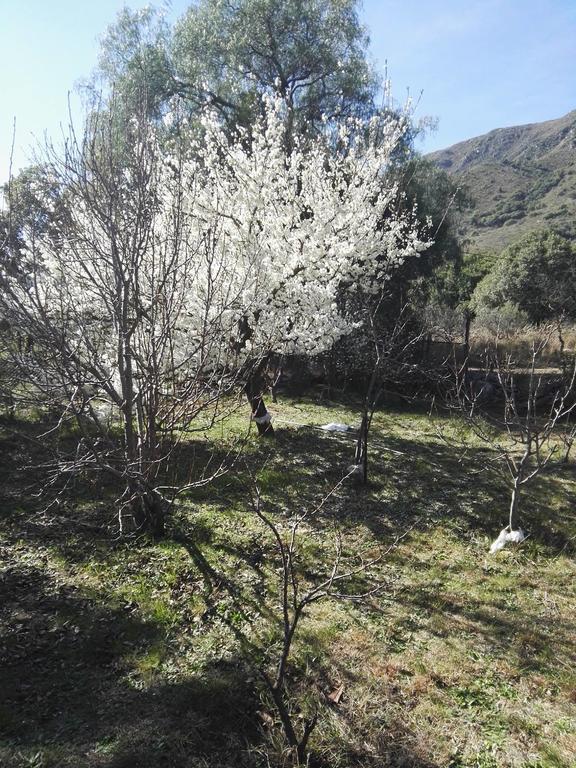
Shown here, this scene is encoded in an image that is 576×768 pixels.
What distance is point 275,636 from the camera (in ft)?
14.2

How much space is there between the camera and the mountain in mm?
50375

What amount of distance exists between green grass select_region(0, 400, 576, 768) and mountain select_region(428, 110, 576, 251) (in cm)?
3457

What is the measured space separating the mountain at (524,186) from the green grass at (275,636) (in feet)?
113

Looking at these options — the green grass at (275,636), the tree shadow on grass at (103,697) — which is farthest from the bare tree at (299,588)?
the tree shadow on grass at (103,697)

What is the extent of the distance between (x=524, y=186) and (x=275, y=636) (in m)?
72.4

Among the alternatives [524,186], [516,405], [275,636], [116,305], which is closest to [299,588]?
[275,636]

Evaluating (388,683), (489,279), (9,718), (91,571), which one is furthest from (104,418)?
(489,279)

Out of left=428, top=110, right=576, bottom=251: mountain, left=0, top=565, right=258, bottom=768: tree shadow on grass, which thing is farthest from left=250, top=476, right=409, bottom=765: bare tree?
left=428, top=110, right=576, bottom=251: mountain

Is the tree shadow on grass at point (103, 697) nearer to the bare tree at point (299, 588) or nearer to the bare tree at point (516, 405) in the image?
the bare tree at point (299, 588)

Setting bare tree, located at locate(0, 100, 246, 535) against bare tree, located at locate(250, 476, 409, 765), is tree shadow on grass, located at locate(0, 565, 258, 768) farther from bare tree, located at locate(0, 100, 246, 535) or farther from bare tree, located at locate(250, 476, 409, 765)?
bare tree, located at locate(0, 100, 246, 535)

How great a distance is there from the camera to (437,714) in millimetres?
3482

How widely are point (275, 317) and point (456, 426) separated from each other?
A: 258 inches

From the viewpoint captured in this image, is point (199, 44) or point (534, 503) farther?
point (199, 44)

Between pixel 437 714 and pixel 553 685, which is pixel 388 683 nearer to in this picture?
pixel 437 714
